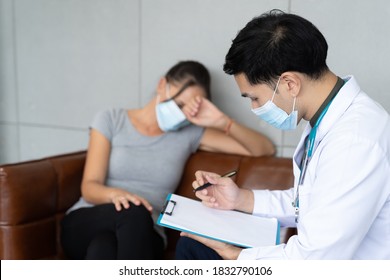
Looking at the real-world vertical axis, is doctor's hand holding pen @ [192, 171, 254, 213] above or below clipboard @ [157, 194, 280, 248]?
above

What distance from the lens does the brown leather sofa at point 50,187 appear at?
2.05 metres

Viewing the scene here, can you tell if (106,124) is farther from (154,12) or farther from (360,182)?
(360,182)

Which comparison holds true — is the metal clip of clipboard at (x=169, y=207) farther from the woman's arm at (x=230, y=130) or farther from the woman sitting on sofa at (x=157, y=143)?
the woman's arm at (x=230, y=130)

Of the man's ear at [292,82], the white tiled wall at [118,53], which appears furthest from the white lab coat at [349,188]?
the white tiled wall at [118,53]

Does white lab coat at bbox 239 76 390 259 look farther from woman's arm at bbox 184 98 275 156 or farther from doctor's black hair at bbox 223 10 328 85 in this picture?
woman's arm at bbox 184 98 275 156

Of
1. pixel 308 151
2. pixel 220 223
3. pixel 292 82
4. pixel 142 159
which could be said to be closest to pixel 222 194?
pixel 220 223

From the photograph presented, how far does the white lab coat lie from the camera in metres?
1.17

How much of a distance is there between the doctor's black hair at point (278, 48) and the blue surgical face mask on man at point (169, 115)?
947 millimetres

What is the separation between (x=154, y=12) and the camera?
2688mm

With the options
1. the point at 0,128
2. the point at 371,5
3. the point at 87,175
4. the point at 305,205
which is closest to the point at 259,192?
the point at 305,205

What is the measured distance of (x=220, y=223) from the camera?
1.61 meters

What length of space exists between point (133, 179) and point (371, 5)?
4.73 feet

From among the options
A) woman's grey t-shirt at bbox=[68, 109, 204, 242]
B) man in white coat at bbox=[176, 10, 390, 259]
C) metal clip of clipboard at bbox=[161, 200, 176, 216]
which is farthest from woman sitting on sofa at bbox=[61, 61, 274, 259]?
man in white coat at bbox=[176, 10, 390, 259]

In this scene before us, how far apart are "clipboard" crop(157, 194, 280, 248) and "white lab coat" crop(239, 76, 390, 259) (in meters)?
0.20
